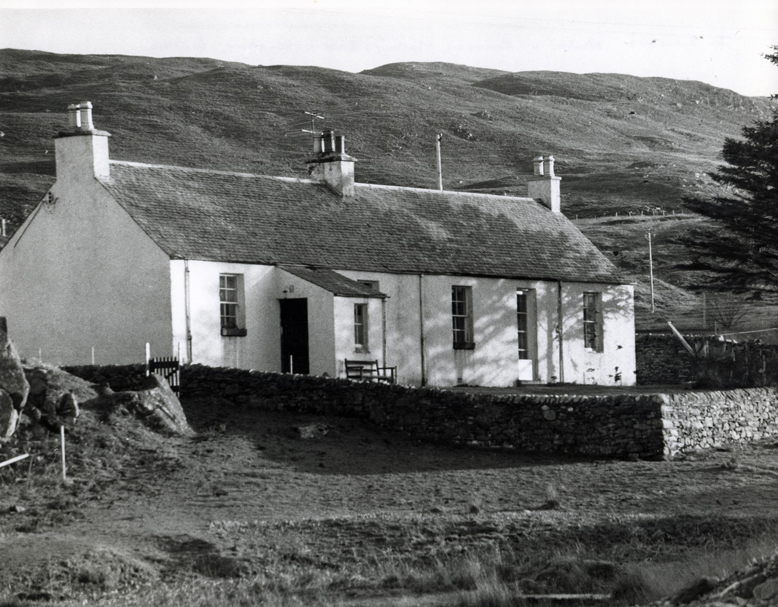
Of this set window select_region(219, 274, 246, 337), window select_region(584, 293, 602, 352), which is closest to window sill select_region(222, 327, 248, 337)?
window select_region(219, 274, 246, 337)

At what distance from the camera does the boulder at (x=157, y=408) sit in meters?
27.7

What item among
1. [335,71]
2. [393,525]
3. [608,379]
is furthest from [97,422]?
[335,71]

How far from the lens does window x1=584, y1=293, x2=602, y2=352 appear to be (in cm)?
4569

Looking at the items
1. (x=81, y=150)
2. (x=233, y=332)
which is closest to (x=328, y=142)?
(x=81, y=150)

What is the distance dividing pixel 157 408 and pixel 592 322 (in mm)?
20823

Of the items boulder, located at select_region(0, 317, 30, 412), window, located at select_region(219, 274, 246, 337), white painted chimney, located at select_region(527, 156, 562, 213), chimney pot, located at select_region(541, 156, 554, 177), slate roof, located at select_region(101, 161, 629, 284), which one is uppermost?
chimney pot, located at select_region(541, 156, 554, 177)

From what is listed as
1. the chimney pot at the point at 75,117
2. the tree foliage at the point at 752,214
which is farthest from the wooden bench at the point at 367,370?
the tree foliage at the point at 752,214

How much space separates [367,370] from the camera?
37000 mm

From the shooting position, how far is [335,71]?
189125 mm

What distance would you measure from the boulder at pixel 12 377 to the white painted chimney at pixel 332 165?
1770cm

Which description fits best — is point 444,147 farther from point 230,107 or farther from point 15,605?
point 15,605

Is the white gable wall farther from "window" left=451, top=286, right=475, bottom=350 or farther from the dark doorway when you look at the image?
"window" left=451, top=286, right=475, bottom=350

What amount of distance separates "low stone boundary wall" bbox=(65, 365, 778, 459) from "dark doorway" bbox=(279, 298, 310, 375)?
522 cm

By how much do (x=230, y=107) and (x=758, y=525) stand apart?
13965 cm
